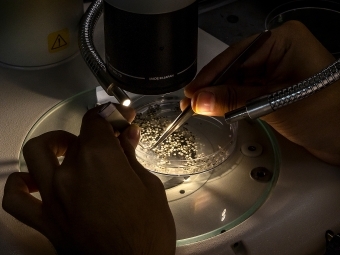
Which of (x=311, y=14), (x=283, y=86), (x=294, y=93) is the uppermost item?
(x=294, y=93)

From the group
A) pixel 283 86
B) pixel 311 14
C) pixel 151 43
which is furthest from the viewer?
pixel 311 14

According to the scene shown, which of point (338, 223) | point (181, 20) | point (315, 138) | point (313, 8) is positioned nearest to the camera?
point (181, 20)

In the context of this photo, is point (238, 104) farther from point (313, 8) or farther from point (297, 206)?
point (313, 8)

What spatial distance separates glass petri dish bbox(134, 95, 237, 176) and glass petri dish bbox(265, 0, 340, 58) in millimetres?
426

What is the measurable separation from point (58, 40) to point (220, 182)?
0.43m

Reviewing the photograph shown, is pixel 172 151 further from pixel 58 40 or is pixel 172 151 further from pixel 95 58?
pixel 58 40

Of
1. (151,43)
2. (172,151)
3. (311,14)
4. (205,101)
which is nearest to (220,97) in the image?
(205,101)

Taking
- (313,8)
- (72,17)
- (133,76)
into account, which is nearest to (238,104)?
(133,76)

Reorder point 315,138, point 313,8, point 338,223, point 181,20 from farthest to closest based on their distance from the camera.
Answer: point 313,8
point 315,138
point 338,223
point 181,20

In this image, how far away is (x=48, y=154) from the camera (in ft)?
2.25

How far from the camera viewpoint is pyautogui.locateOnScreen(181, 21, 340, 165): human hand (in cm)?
82

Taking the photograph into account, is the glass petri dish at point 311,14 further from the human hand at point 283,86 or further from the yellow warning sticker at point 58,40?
the yellow warning sticker at point 58,40

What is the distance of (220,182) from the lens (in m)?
0.82

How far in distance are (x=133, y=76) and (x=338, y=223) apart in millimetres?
404
